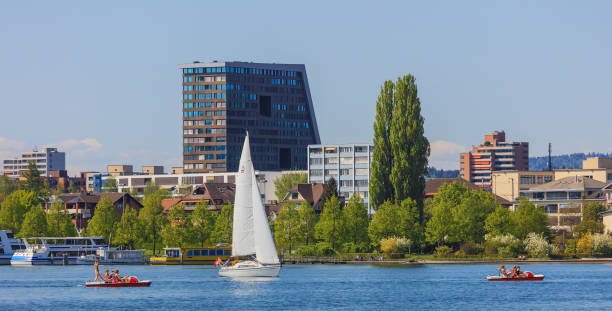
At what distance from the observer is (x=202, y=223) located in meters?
184

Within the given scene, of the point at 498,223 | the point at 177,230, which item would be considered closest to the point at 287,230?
the point at 177,230

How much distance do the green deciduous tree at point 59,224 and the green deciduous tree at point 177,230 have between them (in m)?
21.2

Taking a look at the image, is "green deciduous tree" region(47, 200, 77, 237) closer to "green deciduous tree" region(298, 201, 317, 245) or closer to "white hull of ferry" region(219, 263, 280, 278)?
"green deciduous tree" region(298, 201, 317, 245)

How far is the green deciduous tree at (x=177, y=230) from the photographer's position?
181 metres

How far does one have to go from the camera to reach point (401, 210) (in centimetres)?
15362

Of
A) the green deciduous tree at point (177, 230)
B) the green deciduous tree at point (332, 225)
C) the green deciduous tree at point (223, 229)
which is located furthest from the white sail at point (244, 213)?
the green deciduous tree at point (177, 230)

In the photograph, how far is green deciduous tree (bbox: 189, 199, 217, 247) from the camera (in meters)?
182

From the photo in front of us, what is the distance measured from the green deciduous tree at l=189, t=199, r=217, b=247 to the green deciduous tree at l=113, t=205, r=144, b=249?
1013 cm

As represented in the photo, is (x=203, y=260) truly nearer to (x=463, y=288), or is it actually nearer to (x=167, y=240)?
(x=167, y=240)

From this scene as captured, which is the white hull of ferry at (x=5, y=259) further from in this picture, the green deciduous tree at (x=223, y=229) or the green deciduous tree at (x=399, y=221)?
the green deciduous tree at (x=399, y=221)

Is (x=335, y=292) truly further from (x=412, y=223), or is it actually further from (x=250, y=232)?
(x=412, y=223)

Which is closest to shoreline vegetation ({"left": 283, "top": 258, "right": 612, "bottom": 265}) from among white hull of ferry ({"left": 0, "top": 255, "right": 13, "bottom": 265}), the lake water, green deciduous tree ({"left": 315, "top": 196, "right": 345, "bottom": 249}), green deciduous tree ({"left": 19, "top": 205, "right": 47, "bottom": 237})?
green deciduous tree ({"left": 315, "top": 196, "right": 345, "bottom": 249})

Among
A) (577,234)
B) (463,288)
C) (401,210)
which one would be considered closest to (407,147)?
(401,210)

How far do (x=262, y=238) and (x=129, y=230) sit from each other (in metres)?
78.5
